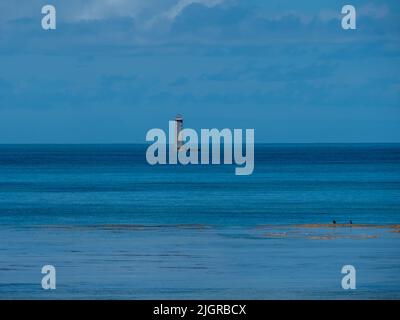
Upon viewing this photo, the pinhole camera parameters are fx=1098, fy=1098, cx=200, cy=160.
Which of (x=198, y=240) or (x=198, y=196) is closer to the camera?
(x=198, y=240)

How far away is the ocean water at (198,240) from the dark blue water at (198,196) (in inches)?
5.2

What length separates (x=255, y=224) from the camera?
163ft

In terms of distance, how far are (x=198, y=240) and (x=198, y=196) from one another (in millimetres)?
35003

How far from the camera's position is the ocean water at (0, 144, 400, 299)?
2919 centimetres

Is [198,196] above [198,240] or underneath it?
above

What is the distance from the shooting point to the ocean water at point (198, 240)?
29188 millimetres

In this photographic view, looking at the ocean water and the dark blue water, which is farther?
the dark blue water

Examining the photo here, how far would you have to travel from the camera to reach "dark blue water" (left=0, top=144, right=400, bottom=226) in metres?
56.2

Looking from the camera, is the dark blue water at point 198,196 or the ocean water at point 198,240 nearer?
the ocean water at point 198,240

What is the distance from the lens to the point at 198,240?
4088cm

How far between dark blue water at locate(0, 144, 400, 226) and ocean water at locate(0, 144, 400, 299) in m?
0.13

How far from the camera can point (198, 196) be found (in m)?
75.9
